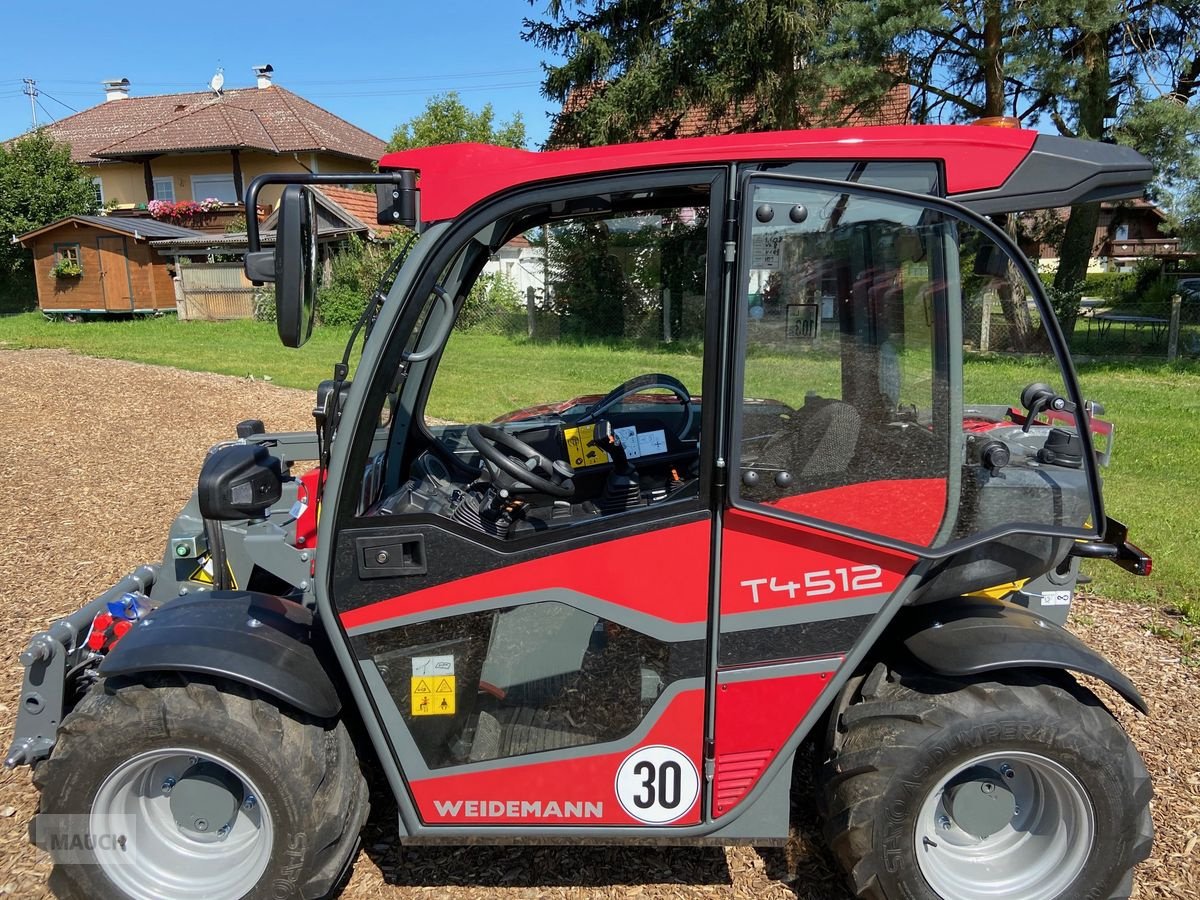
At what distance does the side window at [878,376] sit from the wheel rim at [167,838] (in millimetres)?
1815

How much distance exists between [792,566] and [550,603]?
0.68m

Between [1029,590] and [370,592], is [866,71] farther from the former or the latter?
[370,592]

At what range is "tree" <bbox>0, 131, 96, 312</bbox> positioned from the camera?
2852 cm

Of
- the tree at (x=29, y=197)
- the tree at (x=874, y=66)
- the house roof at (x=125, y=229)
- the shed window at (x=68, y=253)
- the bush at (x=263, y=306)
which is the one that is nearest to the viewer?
the tree at (x=874, y=66)

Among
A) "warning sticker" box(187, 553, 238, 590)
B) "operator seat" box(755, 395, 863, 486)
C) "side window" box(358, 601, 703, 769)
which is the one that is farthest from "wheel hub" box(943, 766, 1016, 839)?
"warning sticker" box(187, 553, 238, 590)

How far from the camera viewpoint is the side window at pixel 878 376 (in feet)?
7.84

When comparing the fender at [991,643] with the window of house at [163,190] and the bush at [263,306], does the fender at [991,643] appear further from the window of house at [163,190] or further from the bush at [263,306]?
the window of house at [163,190]

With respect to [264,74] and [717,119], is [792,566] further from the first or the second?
[264,74]

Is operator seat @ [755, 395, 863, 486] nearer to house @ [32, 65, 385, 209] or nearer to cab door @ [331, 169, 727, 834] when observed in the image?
cab door @ [331, 169, 727, 834]

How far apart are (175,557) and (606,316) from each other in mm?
2090

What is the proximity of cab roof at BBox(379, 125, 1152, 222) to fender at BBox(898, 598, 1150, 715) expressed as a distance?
1209 mm

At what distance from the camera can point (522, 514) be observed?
9.71 feet

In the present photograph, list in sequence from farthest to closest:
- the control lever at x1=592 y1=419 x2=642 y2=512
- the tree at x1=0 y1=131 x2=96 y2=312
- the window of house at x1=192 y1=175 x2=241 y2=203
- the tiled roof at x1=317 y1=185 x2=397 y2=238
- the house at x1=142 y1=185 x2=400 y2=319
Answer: the window of house at x1=192 y1=175 x2=241 y2=203 < the tree at x1=0 y1=131 x2=96 y2=312 < the tiled roof at x1=317 y1=185 x2=397 y2=238 < the house at x1=142 y1=185 x2=400 y2=319 < the control lever at x1=592 y1=419 x2=642 y2=512

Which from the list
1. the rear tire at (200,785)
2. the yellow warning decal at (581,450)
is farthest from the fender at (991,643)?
the rear tire at (200,785)
